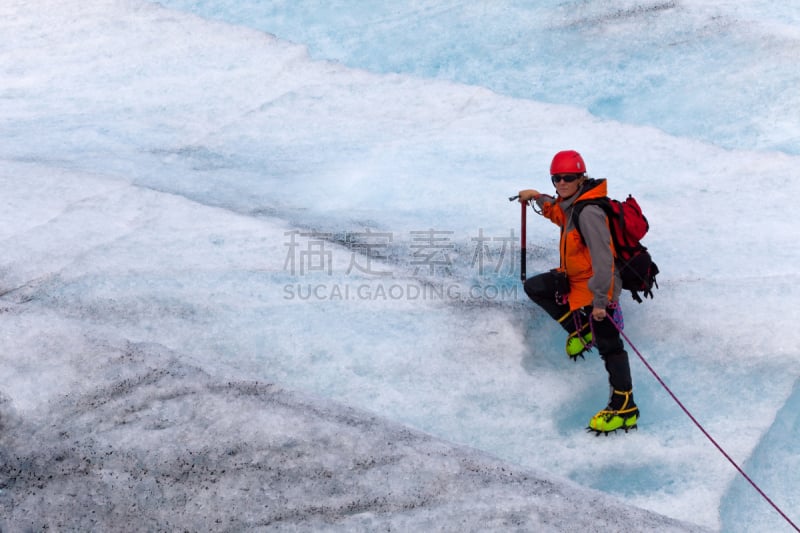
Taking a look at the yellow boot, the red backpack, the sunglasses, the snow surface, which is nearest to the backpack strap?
the red backpack

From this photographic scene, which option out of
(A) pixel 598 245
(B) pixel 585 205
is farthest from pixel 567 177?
(A) pixel 598 245

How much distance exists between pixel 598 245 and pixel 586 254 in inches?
9.7

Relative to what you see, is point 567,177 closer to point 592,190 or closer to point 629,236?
point 592,190

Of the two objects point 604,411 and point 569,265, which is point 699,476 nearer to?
point 604,411

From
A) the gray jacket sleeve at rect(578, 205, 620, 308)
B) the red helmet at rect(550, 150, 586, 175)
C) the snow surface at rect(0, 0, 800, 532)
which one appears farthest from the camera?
the red helmet at rect(550, 150, 586, 175)

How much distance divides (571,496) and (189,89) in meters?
6.61

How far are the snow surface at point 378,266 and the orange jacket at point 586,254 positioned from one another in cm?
62

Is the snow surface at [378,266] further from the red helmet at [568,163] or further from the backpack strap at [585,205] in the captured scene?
the red helmet at [568,163]

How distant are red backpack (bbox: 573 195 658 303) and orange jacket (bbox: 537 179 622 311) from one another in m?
0.05

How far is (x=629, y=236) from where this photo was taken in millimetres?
4398

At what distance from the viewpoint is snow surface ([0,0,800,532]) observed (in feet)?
12.5

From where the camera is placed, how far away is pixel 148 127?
8195mm

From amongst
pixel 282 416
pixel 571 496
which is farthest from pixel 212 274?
pixel 571 496

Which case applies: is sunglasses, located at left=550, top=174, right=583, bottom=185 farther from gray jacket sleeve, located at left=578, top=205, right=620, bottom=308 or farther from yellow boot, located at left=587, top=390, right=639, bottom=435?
yellow boot, located at left=587, top=390, right=639, bottom=435
